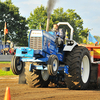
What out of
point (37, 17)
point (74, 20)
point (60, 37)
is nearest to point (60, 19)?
point (74, 20)

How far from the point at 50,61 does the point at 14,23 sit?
164ft

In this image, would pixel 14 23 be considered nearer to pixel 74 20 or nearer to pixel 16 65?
pixel 74 20

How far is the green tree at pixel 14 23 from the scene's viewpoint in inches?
2159

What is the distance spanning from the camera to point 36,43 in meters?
7.70

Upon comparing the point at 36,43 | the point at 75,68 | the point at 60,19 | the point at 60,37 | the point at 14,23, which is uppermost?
the point at 60,19

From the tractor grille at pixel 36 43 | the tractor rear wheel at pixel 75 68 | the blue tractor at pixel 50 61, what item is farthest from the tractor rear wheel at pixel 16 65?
the tractor rear wheel at pixel 75 68

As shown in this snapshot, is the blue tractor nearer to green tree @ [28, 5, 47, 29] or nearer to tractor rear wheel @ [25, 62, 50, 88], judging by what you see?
tractor rear wheel @ [25, 62, 50, 88]

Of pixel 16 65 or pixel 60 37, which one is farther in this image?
pixel 60 37

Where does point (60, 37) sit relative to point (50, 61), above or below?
above

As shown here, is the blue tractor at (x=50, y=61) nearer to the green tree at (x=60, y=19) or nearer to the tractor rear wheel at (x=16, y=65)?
the tractor rear wheel at (x=16, y=65)

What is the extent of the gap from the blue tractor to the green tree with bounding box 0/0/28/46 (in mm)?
46116

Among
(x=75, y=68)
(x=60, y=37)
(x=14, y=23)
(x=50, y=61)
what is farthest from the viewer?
(x=14, y=23)

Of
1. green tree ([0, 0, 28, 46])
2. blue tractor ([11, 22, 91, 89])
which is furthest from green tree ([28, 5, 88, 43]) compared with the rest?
blue tractor ([11, 22, 91, 89])

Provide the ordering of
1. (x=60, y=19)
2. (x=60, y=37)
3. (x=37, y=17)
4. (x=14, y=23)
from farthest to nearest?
1. (x=60, y=19)
2. (x=37, y=17)
3. (x=14, y=23)
4. (x=60, y=37)
